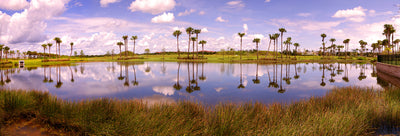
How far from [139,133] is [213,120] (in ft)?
8.18

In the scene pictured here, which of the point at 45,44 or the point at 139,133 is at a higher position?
the point at 45,44

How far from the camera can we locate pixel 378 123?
8031 millimetres

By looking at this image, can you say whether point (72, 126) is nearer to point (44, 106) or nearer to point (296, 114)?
point (44, 106)

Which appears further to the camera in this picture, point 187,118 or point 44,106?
point 44,106

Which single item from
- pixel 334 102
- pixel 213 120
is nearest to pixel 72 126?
pixel 213 120

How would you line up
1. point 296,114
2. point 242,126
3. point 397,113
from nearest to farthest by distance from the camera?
1. point 242,126
2. point 296,114
3. point 397,113

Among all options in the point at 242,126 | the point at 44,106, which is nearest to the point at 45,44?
the point at 44,106

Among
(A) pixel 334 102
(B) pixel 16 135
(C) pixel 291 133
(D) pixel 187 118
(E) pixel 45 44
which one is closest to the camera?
(C) pixel 291 133

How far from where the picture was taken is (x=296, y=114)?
25.6 ft

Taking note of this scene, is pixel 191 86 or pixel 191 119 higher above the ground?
pixel 191 119

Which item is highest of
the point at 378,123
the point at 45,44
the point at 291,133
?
the point at 45,44

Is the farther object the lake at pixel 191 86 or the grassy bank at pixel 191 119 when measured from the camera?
the lake at pixel 191 86

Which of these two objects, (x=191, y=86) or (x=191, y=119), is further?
(x=191, y=86)

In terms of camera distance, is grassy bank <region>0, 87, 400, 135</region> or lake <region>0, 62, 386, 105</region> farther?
lake <region>0, 62, 386, 105</region>
